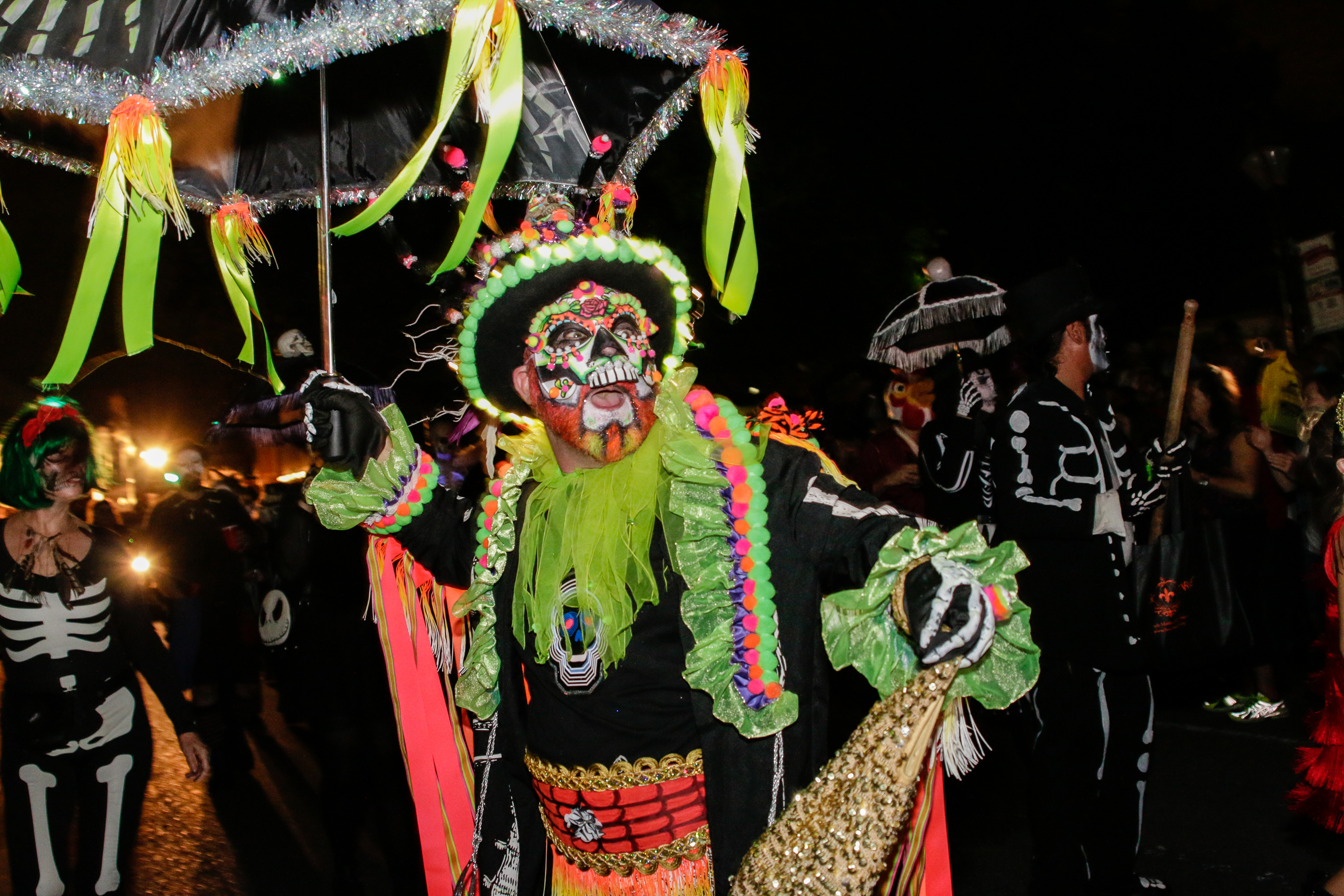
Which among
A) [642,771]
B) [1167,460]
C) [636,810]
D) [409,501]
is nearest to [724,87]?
[409,501]

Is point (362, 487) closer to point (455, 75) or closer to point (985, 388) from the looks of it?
point (455, 75)

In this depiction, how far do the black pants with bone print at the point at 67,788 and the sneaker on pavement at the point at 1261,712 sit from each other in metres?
6.01

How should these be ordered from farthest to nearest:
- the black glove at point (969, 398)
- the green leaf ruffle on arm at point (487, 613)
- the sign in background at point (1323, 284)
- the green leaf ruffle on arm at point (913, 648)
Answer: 1. the sign in background at point (1323, 284)
2. the black glove at point (969, 398)
3. the green leaf ruffle on arm at point (487, 613)
4. the green leaf ruffle on arm at point (913, 648)

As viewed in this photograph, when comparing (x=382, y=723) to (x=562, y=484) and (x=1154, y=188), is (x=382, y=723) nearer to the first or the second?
(x=562, y=484)

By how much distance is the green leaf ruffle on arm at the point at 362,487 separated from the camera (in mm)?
2904

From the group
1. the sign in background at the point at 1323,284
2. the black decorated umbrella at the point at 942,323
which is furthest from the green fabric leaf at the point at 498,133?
the sign in background at the point at 1323,284

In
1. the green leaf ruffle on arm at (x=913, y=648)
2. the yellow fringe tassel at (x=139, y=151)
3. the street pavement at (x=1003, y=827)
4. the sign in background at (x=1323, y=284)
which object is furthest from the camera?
the sign in background at (x=1323, y=284)

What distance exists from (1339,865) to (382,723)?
4.01 m

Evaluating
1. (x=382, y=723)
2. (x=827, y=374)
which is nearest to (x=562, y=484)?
(x=382, y=723)

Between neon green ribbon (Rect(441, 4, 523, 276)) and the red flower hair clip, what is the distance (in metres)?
2.39

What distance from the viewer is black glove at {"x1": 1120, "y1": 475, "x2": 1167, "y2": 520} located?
4.29m

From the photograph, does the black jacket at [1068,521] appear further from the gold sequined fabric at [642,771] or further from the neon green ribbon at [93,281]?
the neon green ribbon at [93,281]

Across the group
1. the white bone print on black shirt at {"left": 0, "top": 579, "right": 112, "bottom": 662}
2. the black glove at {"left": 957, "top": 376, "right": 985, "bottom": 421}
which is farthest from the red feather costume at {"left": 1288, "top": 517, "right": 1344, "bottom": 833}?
the white bone print on black shirt at {"left": 0, "top": 579, "right": 112, "bottom": 662}

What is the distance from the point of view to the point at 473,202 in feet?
7.43
